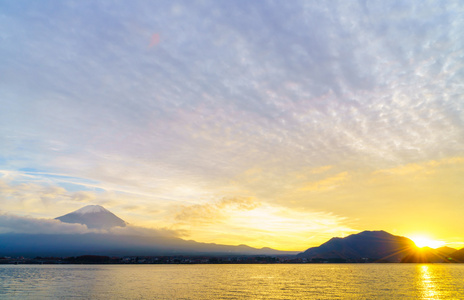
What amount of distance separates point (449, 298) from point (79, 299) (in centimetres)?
10856

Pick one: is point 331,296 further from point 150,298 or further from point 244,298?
point 150,298

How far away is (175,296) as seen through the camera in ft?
288

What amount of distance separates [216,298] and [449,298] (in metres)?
69.3

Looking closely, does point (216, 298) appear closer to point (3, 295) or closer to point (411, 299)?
point (411, 299)

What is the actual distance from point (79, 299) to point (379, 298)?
86.4 m

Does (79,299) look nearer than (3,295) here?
Yes

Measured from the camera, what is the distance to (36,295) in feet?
303

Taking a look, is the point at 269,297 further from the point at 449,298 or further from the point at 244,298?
the point at 449,298

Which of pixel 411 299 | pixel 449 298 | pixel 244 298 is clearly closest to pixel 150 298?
pixel 244 298

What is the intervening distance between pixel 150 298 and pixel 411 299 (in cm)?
7535

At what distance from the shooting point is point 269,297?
3445 inches

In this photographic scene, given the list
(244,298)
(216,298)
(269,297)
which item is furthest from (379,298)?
(216,298)

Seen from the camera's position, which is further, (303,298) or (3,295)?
(3,295)

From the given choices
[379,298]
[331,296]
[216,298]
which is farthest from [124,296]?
[379,298]
